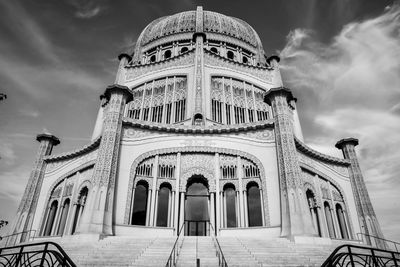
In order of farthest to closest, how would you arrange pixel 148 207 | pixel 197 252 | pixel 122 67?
1. pixel 122 67
2. pixel 148 207
3. pixel 197 252

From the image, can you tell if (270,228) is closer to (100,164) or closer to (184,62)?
(100,164)

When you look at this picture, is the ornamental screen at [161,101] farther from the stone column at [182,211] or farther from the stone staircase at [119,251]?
the stone staircase at [119,251]

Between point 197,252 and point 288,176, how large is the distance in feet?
22.9

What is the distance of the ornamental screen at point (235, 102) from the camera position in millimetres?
24688

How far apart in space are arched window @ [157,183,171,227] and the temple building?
0.18ft

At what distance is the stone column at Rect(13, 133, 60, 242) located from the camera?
1873 centimetres

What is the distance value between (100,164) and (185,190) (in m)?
4.75

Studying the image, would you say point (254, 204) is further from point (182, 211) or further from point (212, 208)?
point (182, 211)

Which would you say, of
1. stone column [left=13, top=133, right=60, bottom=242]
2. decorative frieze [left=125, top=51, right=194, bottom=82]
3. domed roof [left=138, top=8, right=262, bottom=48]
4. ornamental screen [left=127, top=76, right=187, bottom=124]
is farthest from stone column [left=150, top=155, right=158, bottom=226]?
domed roof [left=138, top=8, right=262, bottom=48]

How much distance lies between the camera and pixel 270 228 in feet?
47.9

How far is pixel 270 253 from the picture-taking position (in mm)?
10312

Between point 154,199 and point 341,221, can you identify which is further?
point 341,221

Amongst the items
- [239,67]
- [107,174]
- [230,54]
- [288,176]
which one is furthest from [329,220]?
[230,54]

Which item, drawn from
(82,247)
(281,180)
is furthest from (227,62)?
(82,247)
